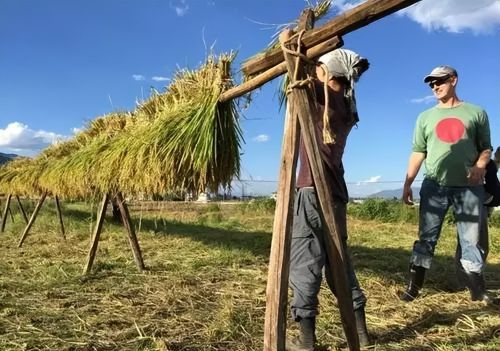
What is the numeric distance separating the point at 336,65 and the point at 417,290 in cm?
233

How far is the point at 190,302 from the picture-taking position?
3.88 meters

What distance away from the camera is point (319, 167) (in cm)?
226

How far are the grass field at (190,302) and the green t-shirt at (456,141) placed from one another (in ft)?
3.51

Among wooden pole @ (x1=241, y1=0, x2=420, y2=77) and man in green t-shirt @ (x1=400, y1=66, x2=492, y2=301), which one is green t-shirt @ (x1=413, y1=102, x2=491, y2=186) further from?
wooden pole @ (x1=241, y1=0, x2=420, y2=77)

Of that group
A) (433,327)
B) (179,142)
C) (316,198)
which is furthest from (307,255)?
(179,142)

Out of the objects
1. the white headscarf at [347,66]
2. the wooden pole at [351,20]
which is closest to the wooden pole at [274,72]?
the wooden pole at [351,20]

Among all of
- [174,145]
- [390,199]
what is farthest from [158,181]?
[390,199]

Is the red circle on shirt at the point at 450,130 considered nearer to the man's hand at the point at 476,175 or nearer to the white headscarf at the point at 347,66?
the man's hand at the point at 476,175

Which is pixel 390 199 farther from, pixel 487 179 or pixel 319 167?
pixel 319 167

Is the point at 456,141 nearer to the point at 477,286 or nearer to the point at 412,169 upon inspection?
the point at 412,169

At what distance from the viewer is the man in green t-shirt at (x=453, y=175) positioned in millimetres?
3779

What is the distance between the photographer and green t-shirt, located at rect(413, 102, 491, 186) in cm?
383

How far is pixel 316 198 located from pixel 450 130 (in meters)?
1.97

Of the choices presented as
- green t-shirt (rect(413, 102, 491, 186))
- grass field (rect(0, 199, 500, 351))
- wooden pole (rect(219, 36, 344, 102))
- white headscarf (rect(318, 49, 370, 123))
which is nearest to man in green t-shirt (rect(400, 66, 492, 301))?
green t-shirt (rect(413, 102, 491, 186))
